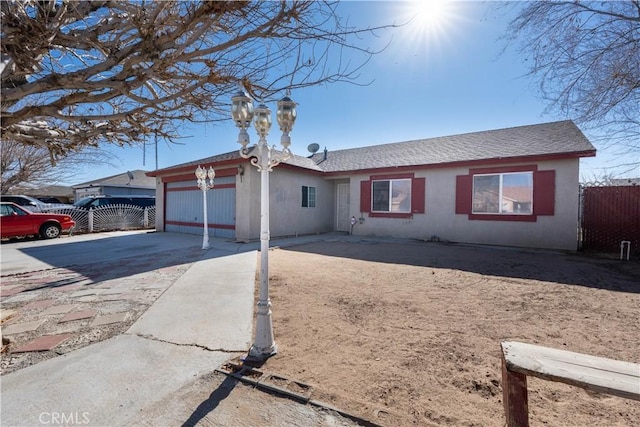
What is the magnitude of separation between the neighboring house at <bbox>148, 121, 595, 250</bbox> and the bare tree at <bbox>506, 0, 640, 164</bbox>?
2.32 meters

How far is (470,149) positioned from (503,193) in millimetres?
2291

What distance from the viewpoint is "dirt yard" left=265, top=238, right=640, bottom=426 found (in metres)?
2.17

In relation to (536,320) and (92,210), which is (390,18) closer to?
(536,320)

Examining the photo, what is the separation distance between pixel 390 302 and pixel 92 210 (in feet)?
49.6

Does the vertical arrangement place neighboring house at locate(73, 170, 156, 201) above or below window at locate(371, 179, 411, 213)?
above

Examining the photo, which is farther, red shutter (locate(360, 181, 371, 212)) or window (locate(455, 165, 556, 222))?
red shutter (locate(360, 181, 371, 212))

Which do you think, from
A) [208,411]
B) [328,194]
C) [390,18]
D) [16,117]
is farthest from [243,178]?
[208,411]

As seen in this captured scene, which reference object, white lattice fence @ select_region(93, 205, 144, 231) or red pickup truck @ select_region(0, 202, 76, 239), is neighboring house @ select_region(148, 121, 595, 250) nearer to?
white lattice fence @ select_region(93, 205, 144, 231)

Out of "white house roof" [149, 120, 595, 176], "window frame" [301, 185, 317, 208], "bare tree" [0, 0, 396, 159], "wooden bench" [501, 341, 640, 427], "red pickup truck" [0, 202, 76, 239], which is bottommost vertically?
"wooden bench" [501, 341, 640, 427]

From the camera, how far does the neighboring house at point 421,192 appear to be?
30.1ft

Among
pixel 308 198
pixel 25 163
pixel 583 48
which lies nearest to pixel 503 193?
pixel 583 48

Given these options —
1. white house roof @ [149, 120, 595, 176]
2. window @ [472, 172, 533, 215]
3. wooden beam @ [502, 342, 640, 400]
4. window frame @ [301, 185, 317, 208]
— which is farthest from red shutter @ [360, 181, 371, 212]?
wooden beam @ [502, 342, 640, 400]

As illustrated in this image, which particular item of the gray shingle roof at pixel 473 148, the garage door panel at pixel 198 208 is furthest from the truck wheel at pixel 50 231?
the gray shingle roof at pixel 473 148

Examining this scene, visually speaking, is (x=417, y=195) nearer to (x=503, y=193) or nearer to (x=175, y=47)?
(x=503, y=193)
